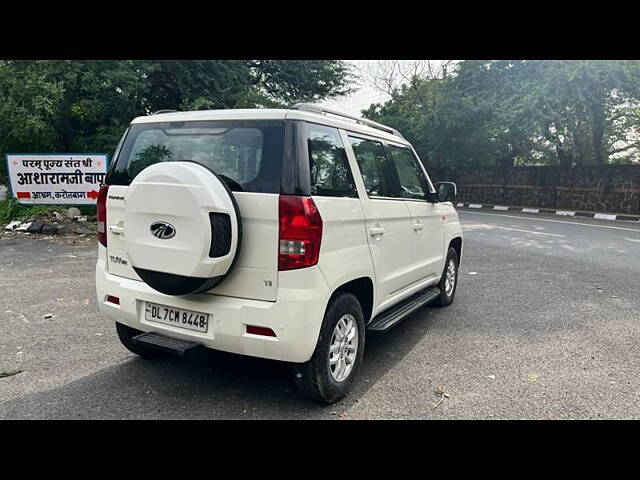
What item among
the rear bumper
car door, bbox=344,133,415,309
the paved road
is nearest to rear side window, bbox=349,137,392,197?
car door, bbox=344,133,415,309

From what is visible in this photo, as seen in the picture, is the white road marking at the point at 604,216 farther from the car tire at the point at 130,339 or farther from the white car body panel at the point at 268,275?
the car tire at the point at 130,339

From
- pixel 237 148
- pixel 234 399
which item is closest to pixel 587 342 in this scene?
pixel 234 399

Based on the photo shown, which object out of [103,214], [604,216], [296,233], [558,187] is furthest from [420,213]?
[558,187]

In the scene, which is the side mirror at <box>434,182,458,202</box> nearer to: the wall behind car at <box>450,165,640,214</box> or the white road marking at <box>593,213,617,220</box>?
the white road marking at <box>593,213,617,220</box>

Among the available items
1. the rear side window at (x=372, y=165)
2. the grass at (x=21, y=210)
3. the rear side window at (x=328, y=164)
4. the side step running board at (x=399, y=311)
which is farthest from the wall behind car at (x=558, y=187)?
the grass at (x=21, y=210)

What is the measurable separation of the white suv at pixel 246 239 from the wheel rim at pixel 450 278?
2160 millimetres

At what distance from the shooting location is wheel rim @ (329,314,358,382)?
318 centimetres

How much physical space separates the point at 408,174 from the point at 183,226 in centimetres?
250

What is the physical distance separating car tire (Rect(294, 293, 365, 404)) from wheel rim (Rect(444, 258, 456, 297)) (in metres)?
2.35

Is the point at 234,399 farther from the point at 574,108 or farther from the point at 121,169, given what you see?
the point at 574,108

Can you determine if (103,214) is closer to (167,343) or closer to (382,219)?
(167,343)

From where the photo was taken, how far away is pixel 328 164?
10.4ft
